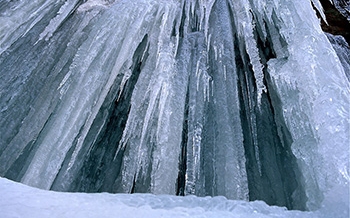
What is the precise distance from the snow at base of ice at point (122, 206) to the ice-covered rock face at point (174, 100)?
0.72ft

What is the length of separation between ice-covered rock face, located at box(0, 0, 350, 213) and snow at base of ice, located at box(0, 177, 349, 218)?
22 cm

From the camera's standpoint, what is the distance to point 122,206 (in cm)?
90

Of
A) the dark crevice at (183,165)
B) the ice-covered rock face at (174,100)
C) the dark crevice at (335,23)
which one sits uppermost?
the ice-covered rock face at (174,100)

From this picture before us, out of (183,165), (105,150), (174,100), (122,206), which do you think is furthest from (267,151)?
(122,206)

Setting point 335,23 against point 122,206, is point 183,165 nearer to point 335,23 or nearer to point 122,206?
point 122,206

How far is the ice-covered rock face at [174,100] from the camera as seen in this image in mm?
1493

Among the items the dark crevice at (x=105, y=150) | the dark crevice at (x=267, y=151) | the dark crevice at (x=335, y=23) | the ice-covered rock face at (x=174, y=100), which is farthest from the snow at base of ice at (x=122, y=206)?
the dark crevice at (x=335, y=23)

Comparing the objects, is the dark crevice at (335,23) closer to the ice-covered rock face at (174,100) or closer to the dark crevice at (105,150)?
the ice-covered rock face at (174,100)

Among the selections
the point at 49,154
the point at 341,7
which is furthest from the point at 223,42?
the point at 341,7

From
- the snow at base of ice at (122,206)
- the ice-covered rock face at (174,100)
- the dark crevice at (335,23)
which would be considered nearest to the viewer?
the snow at base of ice at (122,206)

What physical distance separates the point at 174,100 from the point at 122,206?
1207mm

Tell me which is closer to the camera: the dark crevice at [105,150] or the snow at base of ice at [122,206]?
the snow at base of ice at [122,206]

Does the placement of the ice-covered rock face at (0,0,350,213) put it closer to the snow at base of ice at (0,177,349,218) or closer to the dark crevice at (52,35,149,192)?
the dark crevice at (52,35,149,192)

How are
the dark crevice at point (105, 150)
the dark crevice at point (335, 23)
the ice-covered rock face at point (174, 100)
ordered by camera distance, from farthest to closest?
the dark crevice at point (335, 23) → the dark crevice at point (105, 150) → the ice-covered rock face at point (174, 100)
